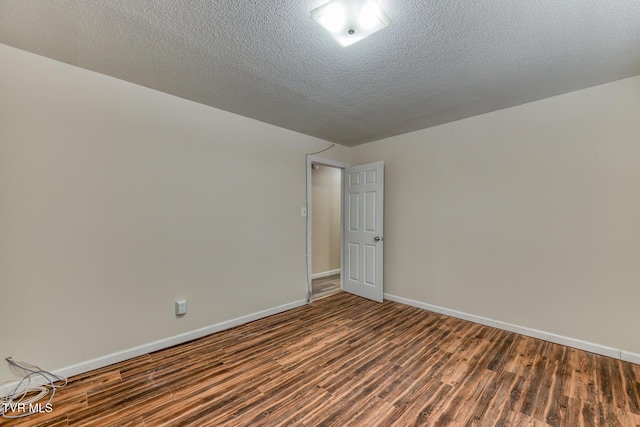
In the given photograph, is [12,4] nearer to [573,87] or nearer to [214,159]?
[214,159]

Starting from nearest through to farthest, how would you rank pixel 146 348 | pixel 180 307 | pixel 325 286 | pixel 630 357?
pixel 630 357 → pixel 146 348 → pixel 180 307 → pixel 325 286

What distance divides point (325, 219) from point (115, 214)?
144 inches

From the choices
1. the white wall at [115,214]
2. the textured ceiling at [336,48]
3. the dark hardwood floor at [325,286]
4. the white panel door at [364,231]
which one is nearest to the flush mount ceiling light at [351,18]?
the textured ceiling at [336,48]

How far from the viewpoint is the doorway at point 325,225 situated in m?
5.16

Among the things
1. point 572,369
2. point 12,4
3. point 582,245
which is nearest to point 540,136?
point 582,245

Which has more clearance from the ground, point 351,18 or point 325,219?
point 351,18

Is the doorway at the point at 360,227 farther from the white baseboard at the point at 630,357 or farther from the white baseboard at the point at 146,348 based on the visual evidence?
the white baseboard at the point at 630,357

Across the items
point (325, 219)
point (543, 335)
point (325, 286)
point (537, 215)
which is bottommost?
point (325, 286)

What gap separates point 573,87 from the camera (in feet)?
7.88

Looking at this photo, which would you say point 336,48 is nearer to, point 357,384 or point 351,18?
point 351,18

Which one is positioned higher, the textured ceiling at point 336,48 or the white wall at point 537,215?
the textured ceiling at point 336,48

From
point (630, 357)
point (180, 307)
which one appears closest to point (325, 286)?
point (180, 307)

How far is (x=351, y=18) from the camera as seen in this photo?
154 cm

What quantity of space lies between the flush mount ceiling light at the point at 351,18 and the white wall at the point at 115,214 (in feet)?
5.79
